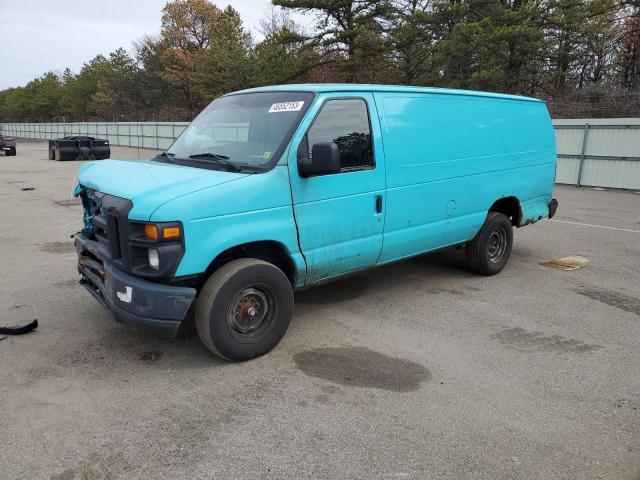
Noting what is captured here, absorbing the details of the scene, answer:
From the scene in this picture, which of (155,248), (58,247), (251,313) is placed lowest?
(58,247)

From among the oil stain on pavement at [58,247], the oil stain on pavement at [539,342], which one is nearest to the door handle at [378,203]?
the oil stain on pavement at [539,342]

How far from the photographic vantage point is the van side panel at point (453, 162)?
4.73 meters

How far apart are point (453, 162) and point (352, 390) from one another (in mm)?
2819

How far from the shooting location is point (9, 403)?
3.30m

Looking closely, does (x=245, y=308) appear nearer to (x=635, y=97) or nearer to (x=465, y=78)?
(x=635, y=97)

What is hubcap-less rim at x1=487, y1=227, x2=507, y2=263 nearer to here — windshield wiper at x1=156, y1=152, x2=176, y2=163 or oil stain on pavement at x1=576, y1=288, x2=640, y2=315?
oil stain on pavement at x1=576, y1=288, x2=640, y2=315

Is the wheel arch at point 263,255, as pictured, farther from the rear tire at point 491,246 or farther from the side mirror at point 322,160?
the rear tire at point 491,246

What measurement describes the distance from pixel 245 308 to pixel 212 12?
195ft

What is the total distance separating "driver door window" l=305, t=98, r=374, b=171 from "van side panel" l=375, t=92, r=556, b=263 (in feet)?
0.73

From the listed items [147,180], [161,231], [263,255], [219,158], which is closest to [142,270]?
[161,231]

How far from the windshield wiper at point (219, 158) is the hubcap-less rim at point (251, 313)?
95cm

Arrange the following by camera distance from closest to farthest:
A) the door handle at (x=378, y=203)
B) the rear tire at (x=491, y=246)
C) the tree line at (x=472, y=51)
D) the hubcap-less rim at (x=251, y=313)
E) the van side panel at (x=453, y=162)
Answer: the hubcap-less rim at (x=251, y=313) < the door handle at (x=378, y=203) < the van side panel at (x=453, y=162) < the rear tire at (x=491, y=246) < the tree line at (x=472, y=51)

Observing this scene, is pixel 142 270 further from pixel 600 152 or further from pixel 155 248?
pixel 600 152

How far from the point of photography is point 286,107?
4211 mm
